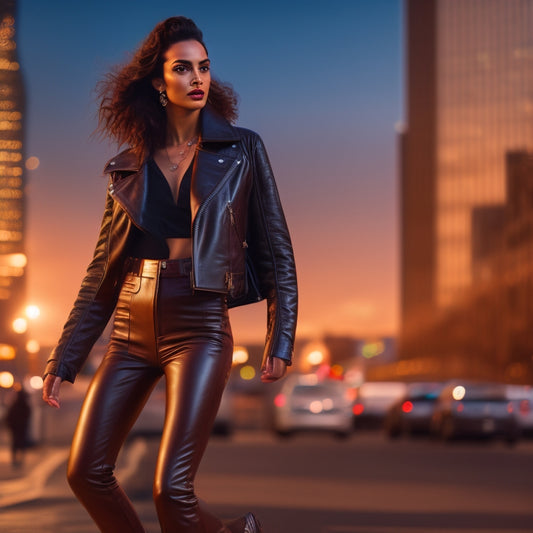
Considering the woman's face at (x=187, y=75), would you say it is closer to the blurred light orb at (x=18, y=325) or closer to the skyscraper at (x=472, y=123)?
the blurred light orb at (x=18, y=325)

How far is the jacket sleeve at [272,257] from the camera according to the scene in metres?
4.60

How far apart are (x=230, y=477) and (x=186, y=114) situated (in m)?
11.8

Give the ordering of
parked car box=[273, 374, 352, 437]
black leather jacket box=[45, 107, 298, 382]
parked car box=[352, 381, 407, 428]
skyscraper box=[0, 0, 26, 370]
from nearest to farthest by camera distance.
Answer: black leather jacket box=[45, 107, 298, 382], skyscraper box=[0, 0, 26, 370], parked car box=[273, 374, 352, 437], parked car box=[352, 381, 407, 428]

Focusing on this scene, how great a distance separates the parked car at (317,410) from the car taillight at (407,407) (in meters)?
2.60


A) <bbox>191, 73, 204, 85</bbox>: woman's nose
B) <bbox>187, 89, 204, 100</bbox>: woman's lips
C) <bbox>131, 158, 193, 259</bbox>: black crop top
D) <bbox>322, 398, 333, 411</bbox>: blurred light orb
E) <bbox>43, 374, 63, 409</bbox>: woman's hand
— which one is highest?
<bbox>191, 73, 204, 85</bbox>: woman's nose

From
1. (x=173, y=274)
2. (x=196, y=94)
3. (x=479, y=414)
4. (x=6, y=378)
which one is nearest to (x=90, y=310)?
(x=173, y=274)

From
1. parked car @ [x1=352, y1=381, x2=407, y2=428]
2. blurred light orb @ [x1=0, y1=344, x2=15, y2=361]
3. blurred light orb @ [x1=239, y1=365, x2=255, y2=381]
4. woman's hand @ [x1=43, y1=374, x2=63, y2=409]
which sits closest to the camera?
woman's hand @ [x1=43, y1=374, x2=63, y2=409]

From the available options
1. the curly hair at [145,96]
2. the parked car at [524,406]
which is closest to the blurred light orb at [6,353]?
the parked car at [524,406]

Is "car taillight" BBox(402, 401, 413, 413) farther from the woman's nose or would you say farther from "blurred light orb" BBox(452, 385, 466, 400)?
the woman's nose

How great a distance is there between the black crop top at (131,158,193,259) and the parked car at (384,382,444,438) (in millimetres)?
28551

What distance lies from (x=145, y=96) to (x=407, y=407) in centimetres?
2844

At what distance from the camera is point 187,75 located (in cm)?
466

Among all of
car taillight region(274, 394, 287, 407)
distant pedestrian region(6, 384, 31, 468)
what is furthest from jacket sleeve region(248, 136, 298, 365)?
car taillight region(274, 394, 287, 407)

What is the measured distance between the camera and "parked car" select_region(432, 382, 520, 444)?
91.2 ft
